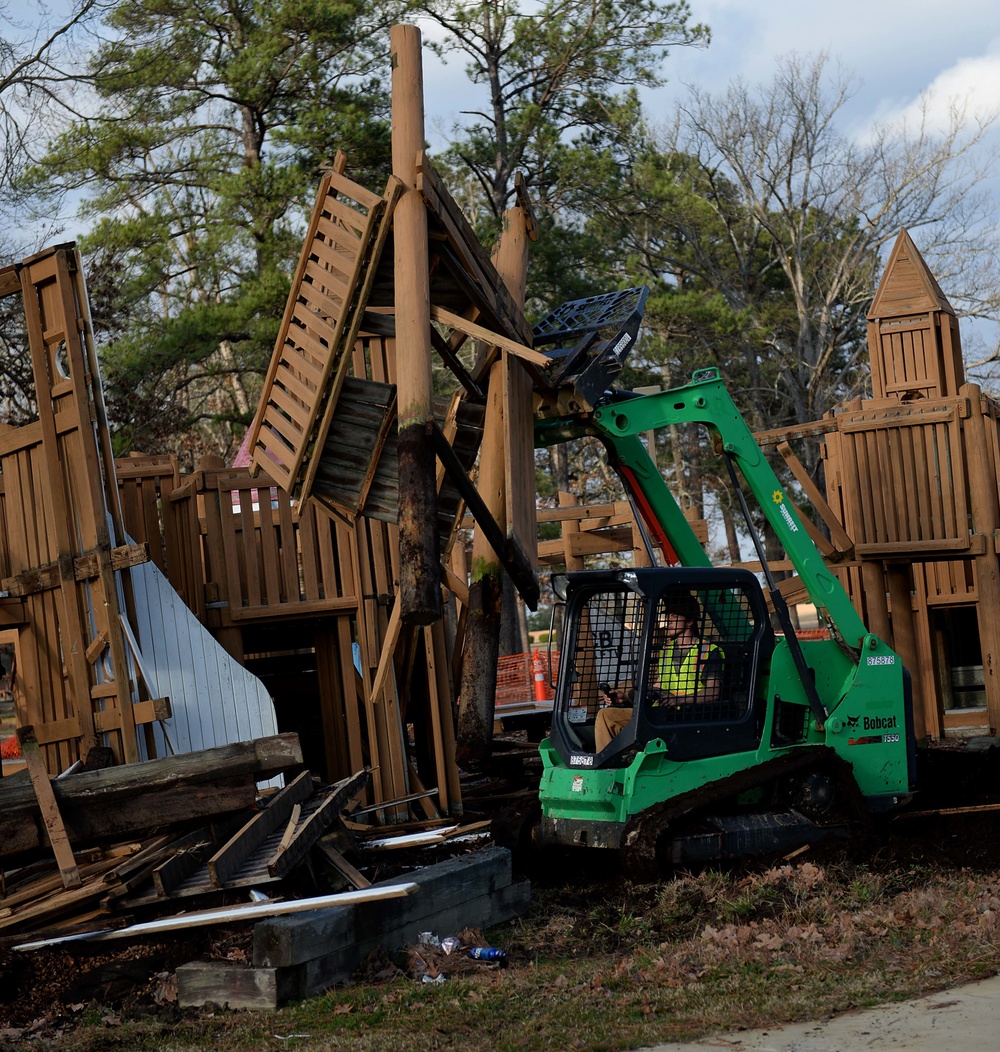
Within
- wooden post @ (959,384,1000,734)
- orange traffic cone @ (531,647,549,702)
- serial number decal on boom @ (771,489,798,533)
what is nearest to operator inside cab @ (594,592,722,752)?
serial number decal on boom @ (771,489,798,533)

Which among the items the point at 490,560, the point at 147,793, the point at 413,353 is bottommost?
the point at 147,793

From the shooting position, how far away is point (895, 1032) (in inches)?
213

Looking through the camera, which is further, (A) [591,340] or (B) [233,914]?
(A) [591,340]

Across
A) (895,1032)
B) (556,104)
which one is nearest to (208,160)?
(556,104)

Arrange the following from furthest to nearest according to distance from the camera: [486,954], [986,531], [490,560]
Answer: [986,531] → [490,560] → [486,954]

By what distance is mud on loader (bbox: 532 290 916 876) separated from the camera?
888 centimetres

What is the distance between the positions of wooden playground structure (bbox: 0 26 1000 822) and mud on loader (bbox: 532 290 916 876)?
649mm

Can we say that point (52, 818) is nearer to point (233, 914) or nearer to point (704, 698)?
point (233, 914)

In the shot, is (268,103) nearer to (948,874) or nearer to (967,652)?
(967,652)

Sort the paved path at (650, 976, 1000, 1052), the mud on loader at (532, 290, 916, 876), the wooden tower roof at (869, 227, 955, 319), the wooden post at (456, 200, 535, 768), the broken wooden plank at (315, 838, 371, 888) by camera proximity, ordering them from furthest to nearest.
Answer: the wooden tower roof at (869, 227, 955, 319)
the wooden post at (456, 200, 535, 768)
the mud on loader at (532, 290, 916, 876)
the broken wooden plank at (315, 838, 371, 888)
the paved path at (650, 976, 1000, 1052)

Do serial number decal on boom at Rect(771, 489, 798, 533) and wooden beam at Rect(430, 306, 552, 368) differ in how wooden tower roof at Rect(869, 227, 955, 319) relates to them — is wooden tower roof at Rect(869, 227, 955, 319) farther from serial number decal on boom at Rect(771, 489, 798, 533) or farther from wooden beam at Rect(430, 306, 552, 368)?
wooden beam at Rect(430, 306, 552, 368)

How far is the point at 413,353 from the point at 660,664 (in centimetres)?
283

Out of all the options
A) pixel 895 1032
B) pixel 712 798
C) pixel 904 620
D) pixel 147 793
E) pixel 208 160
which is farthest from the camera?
pixel 208 160

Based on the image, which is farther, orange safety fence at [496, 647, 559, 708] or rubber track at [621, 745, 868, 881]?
orange safety fence at [496, 647, 559, 708]
